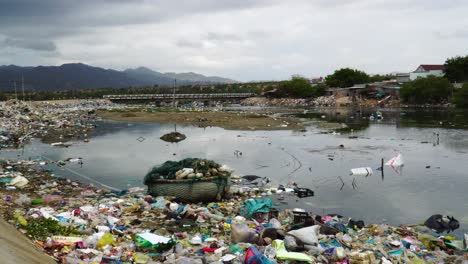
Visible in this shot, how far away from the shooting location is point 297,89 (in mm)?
80812

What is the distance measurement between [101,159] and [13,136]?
32.6ft

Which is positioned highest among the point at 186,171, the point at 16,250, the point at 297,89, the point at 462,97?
the point at 297,89

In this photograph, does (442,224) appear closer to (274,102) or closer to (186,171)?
(186,171)

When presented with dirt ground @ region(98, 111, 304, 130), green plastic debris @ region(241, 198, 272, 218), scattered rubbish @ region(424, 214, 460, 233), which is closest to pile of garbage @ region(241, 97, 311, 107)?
dirt ground @ region(98, 111, 304, 130)

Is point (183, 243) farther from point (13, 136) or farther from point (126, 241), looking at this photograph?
point (13, 136)

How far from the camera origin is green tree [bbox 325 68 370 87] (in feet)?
260

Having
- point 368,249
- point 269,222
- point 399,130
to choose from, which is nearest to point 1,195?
point 269,222

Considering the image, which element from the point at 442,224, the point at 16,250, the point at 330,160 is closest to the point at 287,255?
the point at 16,250

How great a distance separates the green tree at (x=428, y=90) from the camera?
58.6 meters

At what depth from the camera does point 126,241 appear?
7.37 m

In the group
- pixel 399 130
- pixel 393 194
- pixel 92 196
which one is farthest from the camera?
pixel 399 130

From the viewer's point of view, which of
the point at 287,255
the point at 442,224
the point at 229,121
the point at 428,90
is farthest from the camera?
the point at 428,90

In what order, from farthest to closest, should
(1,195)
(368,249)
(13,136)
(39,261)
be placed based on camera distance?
1. (13,136)
2. (1,195)
3. (368,249)
4. (39,261)

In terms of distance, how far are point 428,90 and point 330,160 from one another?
4601 centimetres
